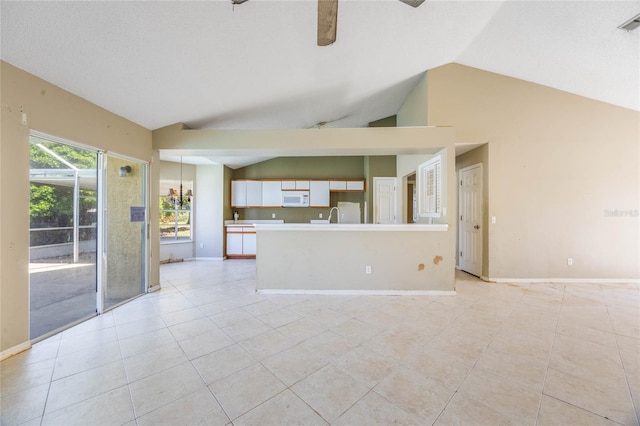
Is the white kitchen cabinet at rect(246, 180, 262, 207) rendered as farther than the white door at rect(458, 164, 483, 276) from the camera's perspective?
Yes

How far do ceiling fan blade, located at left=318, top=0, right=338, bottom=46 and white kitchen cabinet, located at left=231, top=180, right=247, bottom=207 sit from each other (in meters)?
5.17

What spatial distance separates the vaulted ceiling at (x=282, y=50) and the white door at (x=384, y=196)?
2.59m

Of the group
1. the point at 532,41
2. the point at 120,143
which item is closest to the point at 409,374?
the point at 120,143

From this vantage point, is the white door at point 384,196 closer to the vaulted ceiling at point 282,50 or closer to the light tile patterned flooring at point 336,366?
the vaulted ceiling at point 282,50

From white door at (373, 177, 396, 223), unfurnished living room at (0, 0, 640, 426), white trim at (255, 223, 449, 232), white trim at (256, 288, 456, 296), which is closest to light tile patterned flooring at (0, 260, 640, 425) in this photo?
unfurnished living room at (0, 0, 640, 426)

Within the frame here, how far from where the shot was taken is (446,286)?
3508 mm

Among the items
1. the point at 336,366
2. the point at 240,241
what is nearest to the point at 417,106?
the point at 336,366

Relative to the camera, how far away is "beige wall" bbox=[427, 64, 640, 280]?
3953mm

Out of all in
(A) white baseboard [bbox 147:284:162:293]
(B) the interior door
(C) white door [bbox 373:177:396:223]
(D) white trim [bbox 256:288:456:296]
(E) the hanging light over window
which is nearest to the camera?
(B) the interior door

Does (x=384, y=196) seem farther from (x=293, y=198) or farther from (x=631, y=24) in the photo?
(x=631, y=24)

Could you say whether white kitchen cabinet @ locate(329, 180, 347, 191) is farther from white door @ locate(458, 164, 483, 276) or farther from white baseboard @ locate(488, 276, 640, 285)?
white baseboard @ locate(488, 276, 640, 285)

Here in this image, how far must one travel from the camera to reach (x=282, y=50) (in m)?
2.52

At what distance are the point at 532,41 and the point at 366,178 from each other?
159 inches

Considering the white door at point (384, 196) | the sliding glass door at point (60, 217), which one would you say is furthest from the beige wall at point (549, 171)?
the sliding glass door at point (60, 217)
